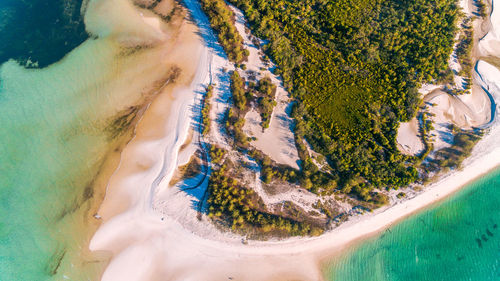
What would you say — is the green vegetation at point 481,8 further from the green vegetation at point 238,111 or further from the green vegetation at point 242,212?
the green vegetation at point 242,212

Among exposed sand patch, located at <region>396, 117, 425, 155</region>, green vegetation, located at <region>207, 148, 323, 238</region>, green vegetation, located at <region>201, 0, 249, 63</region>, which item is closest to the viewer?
green vegetation, located at <region>207, 148, 323, 238</region>

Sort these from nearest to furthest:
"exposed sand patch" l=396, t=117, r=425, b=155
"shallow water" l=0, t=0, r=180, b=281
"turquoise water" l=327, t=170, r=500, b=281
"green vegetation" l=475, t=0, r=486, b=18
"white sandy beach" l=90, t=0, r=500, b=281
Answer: "white sandy beach" l=90, t=0, r=500, b=281 < "shallow water" l=0, t=0, r=180, b=281 < "turquoise water" l=327, t=170, r=500, b=281 < "exposed sand patch" l=396, t=117, r=425, b=155 < "green vegetation" l=475, t=0, r=486, b=18

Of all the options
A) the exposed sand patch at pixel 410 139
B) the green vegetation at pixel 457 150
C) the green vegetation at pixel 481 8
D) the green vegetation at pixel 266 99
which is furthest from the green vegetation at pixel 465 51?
the green vegetation at pixel 266 99

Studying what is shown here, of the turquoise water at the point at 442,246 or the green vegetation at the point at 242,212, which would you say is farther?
the turquoise water at the point at 442,246

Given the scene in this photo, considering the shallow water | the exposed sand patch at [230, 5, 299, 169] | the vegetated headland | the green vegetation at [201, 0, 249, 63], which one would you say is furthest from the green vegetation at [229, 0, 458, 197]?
the shallow water

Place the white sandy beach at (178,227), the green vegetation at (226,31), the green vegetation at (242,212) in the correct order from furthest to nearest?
1. the green vegetation at (226,31)
2. the white sandy beach at (178,227)
3. the green vegetation at (242,212)

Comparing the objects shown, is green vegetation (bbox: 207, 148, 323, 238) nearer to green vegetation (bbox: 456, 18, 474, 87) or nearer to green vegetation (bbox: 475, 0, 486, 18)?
green vegetation (bbox: 456, 18, 474, 87)

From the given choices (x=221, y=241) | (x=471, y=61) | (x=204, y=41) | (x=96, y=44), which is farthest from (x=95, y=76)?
(x=471, y=61)
